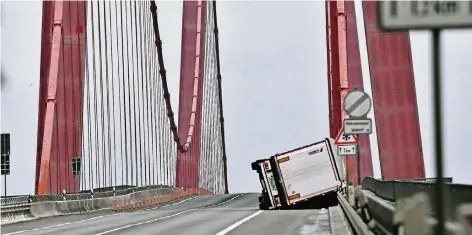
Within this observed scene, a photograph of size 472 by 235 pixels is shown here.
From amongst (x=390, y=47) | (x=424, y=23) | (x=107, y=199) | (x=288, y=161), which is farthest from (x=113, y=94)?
(x=424, y=23)

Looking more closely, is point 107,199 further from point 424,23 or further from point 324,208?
point 424,23

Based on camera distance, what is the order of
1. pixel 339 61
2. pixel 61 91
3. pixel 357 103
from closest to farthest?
pixel 357 103
pixel 339 61
pixel 61 91

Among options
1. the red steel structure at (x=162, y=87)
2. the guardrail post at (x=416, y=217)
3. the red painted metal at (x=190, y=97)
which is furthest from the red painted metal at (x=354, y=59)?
the guardrail post at (x=416, y=217)

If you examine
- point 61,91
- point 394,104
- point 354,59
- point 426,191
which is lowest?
point 426,191

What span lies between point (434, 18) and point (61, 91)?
106ft

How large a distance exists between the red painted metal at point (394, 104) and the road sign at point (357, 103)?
28.5ft

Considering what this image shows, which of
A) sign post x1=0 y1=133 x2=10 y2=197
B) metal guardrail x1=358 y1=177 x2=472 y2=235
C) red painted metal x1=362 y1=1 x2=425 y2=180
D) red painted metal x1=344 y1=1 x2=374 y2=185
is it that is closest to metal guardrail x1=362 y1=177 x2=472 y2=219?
metal guardrail x1=358 y1=177 x2=472 y2=235

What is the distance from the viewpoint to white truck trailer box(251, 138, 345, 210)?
37094 millimetres

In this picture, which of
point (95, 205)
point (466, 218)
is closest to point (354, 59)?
point (95, 205)

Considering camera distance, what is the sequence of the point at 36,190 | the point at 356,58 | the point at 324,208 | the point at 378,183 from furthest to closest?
the point at 356,58, the point at 324,208, the point at 36,190, the point at 378,183

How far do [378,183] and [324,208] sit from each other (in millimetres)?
17526

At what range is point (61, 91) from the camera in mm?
37875

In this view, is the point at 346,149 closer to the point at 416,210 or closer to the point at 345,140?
the point at 345,140

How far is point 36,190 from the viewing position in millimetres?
36344
